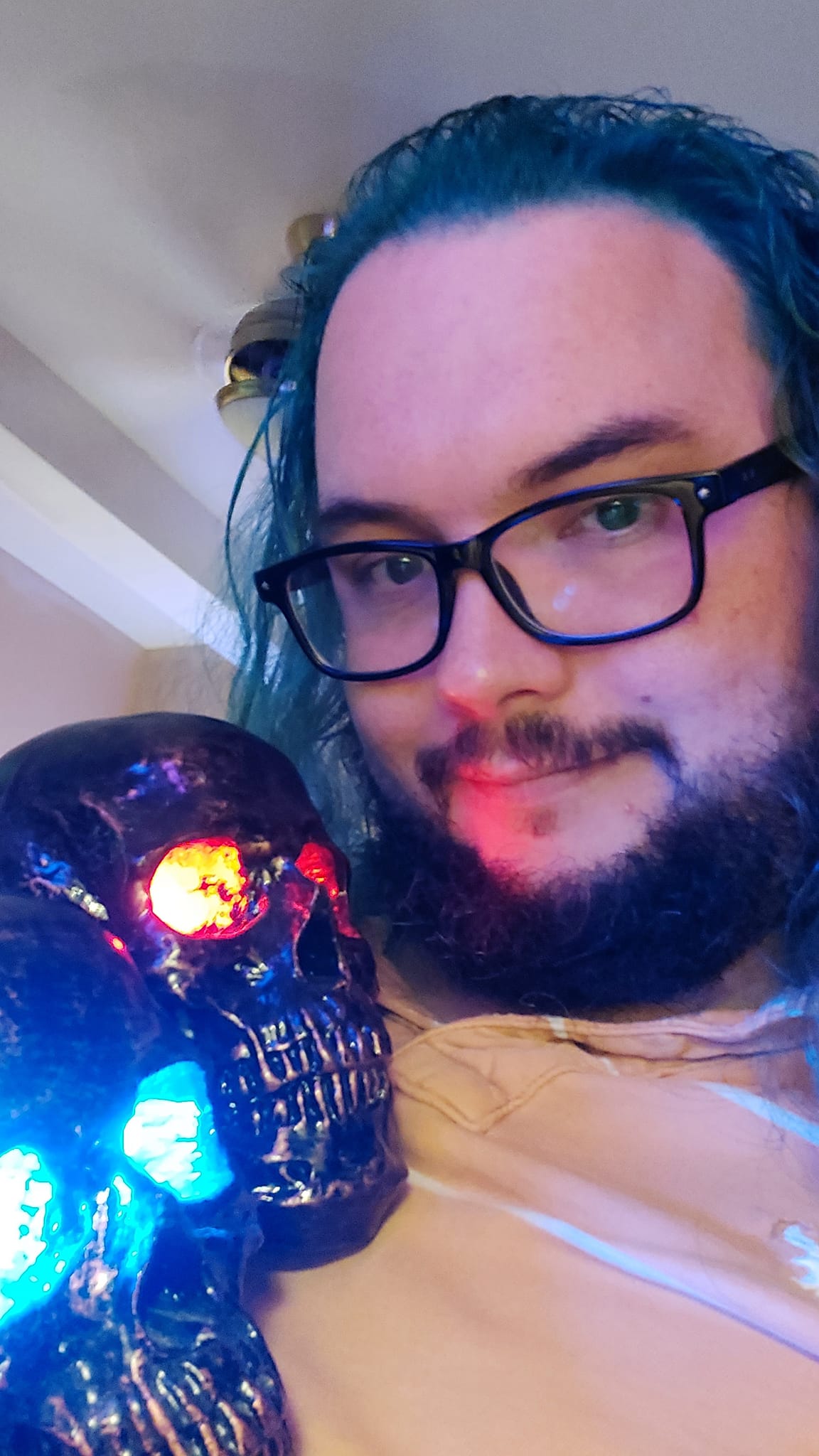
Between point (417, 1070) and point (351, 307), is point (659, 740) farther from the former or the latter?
Result: point (351, 307)

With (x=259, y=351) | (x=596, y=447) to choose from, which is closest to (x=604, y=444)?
(x=596, y=447)

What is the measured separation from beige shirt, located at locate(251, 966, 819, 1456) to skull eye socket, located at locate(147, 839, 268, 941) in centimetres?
20

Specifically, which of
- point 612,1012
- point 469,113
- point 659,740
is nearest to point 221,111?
point 469,113

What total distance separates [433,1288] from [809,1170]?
0.82 ft

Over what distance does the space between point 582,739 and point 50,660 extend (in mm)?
1489

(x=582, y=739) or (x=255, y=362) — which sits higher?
(x=255, y=362)

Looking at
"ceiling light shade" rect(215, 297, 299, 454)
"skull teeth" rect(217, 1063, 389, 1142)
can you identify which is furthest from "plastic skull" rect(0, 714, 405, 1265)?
"ceiling light shade" rect(215, 297, 299, 454)

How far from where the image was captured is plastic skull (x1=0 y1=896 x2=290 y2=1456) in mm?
355

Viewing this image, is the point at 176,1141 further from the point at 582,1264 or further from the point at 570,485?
the point at 570,485

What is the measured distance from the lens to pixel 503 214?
2.77 feet

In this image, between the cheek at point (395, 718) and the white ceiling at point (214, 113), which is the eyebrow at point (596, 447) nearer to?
the cheek at point (395, 718)

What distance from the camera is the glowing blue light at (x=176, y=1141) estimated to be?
1.45ft

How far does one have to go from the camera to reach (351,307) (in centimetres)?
92

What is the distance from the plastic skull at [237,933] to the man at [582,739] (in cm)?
10
